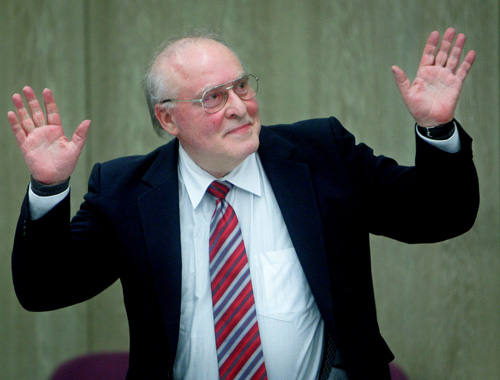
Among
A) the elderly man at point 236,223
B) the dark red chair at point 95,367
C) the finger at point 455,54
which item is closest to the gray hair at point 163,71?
the elderly man at point 236,223

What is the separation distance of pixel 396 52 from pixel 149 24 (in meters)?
1.26

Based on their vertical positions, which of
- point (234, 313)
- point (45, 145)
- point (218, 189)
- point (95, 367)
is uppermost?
point (45, 145)

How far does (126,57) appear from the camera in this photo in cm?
344

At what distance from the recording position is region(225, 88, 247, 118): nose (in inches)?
76.0

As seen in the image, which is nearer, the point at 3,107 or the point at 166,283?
the point at 166,283

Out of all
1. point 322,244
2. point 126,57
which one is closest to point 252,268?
point 322,244

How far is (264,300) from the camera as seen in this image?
1.89 m

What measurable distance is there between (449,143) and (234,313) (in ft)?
2.49

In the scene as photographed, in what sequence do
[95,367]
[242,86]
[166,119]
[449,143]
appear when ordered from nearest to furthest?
1. [449,143]
2. [242,86]
3. [166,119]
4. [95,367]

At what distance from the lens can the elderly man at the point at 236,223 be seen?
71.2 inches

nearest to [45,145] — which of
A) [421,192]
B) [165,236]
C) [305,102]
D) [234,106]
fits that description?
[165,236]

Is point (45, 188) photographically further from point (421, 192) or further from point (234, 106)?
point (421, 192)

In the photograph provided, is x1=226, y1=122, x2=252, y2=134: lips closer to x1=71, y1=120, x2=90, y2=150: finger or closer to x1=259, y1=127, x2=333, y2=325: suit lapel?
x1=259, y1=127, x2=333, y2=325: suit lapel

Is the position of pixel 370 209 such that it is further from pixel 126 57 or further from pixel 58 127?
pixel 126 57
